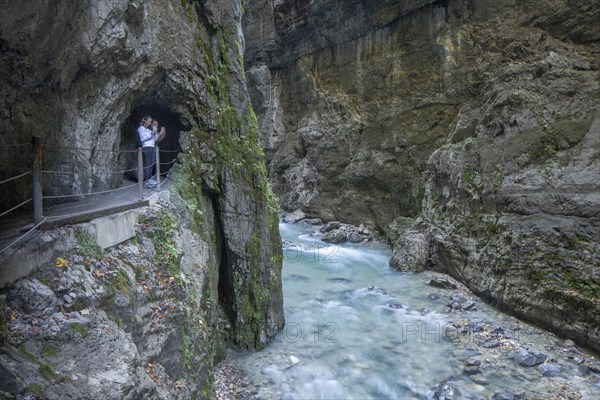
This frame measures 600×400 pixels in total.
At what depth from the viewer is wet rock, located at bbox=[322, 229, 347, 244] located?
22.3 meters

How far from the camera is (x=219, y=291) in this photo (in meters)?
9.59

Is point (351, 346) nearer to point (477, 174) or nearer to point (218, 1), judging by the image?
point (477, 174)

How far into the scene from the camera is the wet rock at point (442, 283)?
46.8ft

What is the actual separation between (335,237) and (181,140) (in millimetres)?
14879

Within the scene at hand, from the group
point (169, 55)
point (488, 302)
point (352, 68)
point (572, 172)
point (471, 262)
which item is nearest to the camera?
point (169, 55)

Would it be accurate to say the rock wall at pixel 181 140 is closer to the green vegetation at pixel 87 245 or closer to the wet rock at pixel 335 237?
the green vegetation at pixel 87 245

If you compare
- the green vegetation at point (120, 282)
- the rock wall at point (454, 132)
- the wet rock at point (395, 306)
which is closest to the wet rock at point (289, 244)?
the rock wall at point (454, 132)

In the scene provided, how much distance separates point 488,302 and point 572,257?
10.5 feet

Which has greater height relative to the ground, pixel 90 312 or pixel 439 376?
pixel 90 312

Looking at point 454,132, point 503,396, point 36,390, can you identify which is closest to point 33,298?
point 36,390

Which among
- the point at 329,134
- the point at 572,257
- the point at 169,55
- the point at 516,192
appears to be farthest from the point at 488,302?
the point at 329,134

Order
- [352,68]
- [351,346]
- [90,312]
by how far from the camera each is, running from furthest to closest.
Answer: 1. [352,68]
2. [351,346]
3. [90,312]

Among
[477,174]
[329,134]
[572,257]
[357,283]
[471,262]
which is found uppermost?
[329,134]

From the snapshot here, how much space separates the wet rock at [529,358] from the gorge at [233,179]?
42.7 inches
